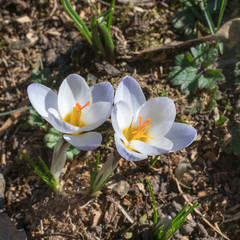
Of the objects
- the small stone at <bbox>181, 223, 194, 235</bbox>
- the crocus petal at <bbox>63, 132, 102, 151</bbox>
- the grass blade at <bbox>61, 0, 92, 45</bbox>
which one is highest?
the grass blade at <bbox>61, 0, 92, 45</bbox>

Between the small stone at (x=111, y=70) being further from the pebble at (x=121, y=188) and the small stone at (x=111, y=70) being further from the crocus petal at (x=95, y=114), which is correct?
the pebble at (x=121, y=188)

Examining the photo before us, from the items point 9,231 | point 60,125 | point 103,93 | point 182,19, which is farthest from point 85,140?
point 182,19

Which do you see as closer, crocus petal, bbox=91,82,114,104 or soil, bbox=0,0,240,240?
crocus petal, bbox=91,82,114,104

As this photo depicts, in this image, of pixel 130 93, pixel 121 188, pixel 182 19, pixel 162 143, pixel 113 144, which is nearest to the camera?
pixel 162 143

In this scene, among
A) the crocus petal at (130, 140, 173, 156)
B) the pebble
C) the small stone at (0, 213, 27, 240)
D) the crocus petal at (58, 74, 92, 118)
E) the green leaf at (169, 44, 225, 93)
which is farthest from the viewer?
the green leaf at (169, 44, 225, 93)

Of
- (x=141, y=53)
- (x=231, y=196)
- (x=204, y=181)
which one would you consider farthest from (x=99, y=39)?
(x=231, y=196)

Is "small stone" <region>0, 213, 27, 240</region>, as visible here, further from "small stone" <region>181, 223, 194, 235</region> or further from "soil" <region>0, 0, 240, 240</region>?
"small stone" <region>181, 223, 194, 235</region>

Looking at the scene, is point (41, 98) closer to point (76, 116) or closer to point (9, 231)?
point (76, 116)

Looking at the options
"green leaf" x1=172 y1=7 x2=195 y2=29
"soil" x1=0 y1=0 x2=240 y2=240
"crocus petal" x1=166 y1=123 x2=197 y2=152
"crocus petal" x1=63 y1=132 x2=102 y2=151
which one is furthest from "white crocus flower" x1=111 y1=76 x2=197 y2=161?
"green leaf" x1=172 y1=7 x2=195 y2=29

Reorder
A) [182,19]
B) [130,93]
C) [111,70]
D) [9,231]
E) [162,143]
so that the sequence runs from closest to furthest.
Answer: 1. [162,143]
2. [130,93]
3. [9,231]
4. [111,70]
5. [182,19]
